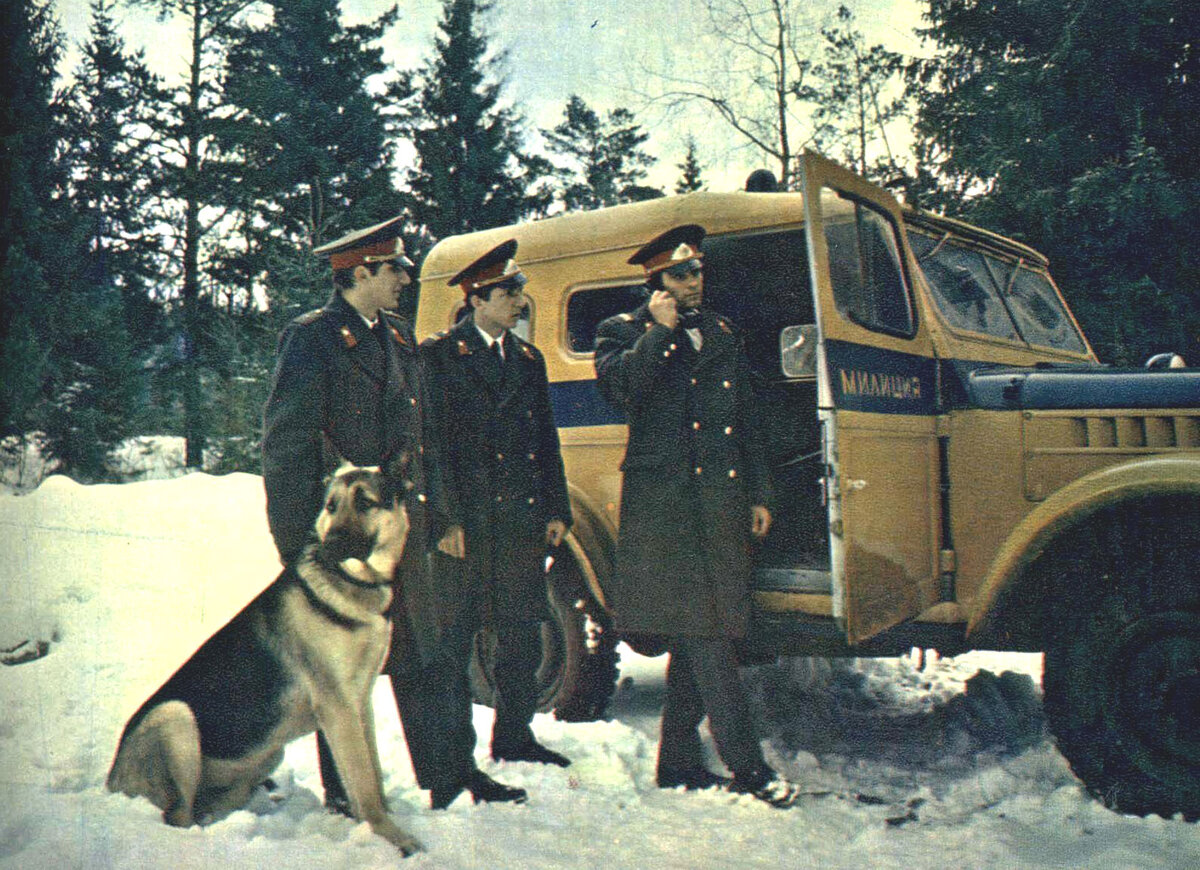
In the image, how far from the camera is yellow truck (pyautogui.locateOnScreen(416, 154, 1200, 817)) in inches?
128

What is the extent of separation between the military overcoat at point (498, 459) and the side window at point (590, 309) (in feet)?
2.63

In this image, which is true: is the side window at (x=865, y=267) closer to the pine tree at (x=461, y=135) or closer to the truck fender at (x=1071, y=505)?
the truck fender at (x=1071, y=505)

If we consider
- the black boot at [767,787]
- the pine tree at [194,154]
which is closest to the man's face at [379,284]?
the pine tree at [194,154]

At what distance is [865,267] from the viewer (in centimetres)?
361

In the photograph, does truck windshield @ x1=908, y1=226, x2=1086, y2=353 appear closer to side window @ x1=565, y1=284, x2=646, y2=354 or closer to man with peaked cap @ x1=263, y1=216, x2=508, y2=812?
side window @ x1=565, y1=284, x2=646, y2=354

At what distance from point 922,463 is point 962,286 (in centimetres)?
112

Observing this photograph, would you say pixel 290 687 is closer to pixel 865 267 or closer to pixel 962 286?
pixel 865 267

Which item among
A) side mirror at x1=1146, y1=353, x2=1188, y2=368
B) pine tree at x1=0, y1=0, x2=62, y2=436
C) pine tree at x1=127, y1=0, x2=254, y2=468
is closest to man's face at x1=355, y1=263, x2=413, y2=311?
pine tree at x1=127, y1=0, x2=254, y2=468

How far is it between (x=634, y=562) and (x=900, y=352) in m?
1.28

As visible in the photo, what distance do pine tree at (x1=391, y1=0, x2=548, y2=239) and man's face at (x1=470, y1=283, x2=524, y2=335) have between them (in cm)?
83

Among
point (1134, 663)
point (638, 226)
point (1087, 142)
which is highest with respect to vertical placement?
point (1087, 142)

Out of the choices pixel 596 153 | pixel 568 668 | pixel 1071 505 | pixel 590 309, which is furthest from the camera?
pixel 596 153

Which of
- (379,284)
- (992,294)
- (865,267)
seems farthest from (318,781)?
(992,294)

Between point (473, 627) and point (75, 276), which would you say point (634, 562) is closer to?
point (473, 627)
